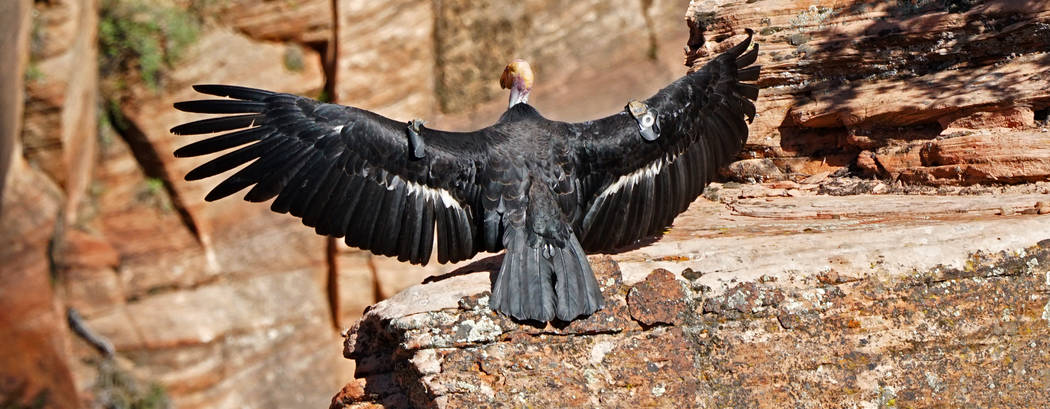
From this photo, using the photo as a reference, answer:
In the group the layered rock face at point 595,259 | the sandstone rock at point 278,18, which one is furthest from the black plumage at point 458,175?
the sandstone rock at point 278,18

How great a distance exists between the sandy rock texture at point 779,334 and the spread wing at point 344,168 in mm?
481

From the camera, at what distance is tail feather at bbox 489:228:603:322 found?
3928 millimetres

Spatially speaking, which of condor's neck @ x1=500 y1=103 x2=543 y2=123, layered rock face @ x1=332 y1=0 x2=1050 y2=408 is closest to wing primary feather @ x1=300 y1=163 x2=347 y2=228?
layered rock face @ x1=332 y1=0 x2=1050 y2=408

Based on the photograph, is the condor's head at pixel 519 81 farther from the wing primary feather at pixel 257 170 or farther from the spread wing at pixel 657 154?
the wing primary feather at pixel 257 170

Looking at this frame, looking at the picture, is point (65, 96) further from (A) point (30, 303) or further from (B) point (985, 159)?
(B) point (985, 159)

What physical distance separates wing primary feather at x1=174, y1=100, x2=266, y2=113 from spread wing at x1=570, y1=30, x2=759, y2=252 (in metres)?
1.31

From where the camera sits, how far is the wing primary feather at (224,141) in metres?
4.32

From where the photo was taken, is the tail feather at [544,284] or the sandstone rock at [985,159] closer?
the tail feather at [544,284]

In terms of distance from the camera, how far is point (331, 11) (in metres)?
10.3

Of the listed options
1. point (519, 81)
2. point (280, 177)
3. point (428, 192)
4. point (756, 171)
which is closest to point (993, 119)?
point (756, 171)

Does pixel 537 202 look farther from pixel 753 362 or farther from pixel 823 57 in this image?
pixel 823 57

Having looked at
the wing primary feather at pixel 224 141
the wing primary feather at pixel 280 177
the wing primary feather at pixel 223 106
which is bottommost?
the wing primary feather at pixel 280 177

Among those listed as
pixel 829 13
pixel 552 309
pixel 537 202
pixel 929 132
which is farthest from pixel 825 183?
pixel 552 309

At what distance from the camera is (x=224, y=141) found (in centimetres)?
439
